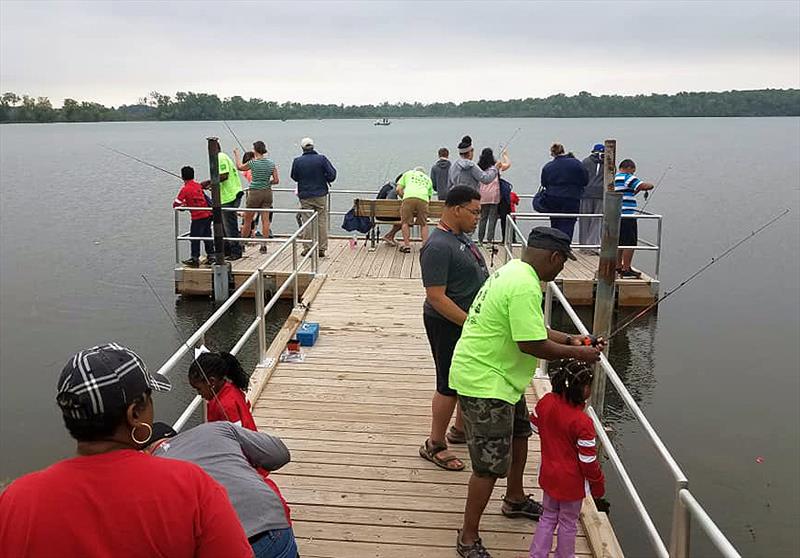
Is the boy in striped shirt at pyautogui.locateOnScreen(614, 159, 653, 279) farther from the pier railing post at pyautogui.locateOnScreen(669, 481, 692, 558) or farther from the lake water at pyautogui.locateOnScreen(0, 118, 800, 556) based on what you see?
the pier railing post at pyautogui.locateOnScreen(669, 481, 692, 558)

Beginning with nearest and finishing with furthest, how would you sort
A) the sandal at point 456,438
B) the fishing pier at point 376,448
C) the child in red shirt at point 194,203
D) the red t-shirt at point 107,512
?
the red t-shirt at point 107,512 < the fishing pier at point 376,448 < the sandal at point 456,438 < the child in red shirt at point 194,203

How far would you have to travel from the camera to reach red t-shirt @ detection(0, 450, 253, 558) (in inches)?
64.9

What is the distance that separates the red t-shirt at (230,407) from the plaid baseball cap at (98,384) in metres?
1.69

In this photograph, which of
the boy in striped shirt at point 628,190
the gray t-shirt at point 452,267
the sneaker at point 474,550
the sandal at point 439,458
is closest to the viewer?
the sneaker at point 474,550

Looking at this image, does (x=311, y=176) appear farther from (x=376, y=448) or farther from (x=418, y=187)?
(x=376, y=448)

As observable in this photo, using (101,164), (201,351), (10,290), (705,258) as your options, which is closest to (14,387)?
(10,290)

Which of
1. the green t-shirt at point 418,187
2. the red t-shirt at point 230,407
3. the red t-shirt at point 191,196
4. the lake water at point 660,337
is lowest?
the lake water at point 660,337

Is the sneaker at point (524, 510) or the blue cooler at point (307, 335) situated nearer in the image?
the sneaker at point (524, 510)

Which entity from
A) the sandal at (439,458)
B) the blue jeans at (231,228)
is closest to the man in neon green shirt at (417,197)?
the blue jeans at (231,228)

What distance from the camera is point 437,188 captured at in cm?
1221

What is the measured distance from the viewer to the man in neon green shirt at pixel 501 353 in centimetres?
334

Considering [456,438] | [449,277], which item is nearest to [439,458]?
[456,438]

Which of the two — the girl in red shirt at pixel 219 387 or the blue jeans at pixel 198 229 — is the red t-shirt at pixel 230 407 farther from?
the blue jeans at pixel 198 229

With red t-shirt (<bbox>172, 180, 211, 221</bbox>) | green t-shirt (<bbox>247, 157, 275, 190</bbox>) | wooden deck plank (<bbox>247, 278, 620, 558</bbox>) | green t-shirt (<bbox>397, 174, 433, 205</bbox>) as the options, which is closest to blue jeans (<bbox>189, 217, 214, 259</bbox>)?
red t-shirt (<bbox>172, 180, 211, 221</bbox>)
